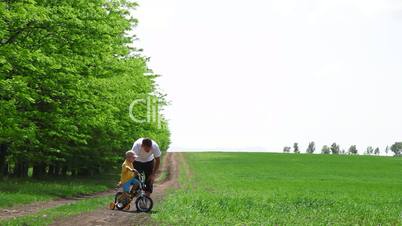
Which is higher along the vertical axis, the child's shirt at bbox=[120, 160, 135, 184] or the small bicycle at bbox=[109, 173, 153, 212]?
the child's shirt at bbox=[120, 160, 135, 184]

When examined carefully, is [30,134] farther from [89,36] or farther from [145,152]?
[145,152]

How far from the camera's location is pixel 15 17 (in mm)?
20312

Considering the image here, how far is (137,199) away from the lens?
1552cm

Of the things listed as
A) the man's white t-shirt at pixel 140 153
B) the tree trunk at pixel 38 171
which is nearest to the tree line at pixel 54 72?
the tree trunk at pixel 38 171

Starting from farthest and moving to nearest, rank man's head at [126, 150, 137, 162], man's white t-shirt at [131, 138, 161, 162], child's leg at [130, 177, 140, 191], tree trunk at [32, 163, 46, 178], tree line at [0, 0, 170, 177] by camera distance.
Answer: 1. tree trunk at [32, 163, 46, 178]
2. tree line at [0, 0, 170, 177]
3. man's white t-shirt at [131, 138, 161, 162]
4. child's leg at [130, 177, 140, 191]
5. man's head at [126, 150, 137, 162]

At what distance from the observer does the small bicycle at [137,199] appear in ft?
51.1

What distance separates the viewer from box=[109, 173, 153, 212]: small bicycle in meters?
15.6

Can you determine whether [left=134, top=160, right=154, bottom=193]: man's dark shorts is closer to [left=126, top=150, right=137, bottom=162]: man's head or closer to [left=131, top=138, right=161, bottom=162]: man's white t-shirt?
[left=131, top=138, right=161, bottom=162]: man's white t-shirt

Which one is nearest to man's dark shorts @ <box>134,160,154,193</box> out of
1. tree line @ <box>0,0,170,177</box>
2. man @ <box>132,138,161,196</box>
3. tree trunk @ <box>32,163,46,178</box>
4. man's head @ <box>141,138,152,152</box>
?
man @ <box>132,138,161,196</box>

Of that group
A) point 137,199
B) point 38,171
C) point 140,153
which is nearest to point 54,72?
point 140,153

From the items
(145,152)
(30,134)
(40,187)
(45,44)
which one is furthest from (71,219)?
(40,187)

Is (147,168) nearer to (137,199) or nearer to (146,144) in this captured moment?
(146,144)

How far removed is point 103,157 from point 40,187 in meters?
11.8

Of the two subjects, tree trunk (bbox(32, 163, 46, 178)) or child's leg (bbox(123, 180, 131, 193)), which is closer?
child's leg (bbox(123, 180, 131, 193))
